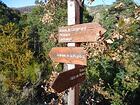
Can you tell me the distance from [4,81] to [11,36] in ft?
7.92

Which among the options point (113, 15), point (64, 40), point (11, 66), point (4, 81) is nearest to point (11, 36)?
point (11, 66)

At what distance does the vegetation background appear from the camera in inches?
291

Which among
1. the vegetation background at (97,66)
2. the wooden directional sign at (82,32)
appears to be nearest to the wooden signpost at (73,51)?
the wooden directional sign at (82,32)

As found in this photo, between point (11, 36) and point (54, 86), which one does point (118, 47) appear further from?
point (11, 36)

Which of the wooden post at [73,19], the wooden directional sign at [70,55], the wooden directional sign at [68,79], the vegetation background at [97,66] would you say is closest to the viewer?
the wooden directional sign at [68,79]

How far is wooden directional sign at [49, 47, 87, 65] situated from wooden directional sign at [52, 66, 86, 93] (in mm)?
125

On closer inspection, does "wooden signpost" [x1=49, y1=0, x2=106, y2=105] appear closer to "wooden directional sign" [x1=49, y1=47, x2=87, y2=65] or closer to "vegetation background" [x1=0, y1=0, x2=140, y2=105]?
"wooden directional sign" [x1=49, y1=47, x2=87, y2=65]

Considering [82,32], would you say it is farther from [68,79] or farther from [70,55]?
[68,79]

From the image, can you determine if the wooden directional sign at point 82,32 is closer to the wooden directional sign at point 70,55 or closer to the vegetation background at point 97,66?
the wooden directional sign at point 70,55

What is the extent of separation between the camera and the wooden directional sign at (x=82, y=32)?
366cm

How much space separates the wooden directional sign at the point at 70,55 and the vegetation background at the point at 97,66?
3.93ft

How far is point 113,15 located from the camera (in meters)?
10.5

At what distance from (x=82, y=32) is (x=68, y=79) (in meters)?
0.57

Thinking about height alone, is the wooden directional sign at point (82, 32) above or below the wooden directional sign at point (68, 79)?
above
